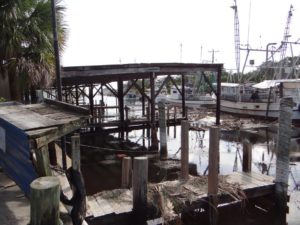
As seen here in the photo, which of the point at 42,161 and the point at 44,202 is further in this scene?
the point at 42,161

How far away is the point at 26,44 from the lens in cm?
962

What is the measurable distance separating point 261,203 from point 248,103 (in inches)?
911

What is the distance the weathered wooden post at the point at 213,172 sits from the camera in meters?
7.63

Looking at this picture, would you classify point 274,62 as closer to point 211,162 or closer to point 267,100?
→ point 267,100

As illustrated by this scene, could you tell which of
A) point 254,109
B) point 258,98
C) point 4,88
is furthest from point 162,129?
point 258,98

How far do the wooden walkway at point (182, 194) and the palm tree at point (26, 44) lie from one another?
401 cm

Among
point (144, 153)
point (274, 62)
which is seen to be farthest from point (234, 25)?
point (144, 153)

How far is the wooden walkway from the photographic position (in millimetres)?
7242

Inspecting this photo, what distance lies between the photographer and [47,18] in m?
10.0

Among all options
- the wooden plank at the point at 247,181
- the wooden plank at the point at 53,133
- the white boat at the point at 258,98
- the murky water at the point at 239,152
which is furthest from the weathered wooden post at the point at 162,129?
the white boat at the point at 258,98

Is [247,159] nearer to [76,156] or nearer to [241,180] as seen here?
[241,180]

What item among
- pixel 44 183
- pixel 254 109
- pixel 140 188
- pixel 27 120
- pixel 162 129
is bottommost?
pixel 254 109

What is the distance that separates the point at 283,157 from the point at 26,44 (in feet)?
26.4

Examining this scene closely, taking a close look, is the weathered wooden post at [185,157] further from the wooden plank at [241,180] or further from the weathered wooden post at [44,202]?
the weathered wooden post at [44,202]
